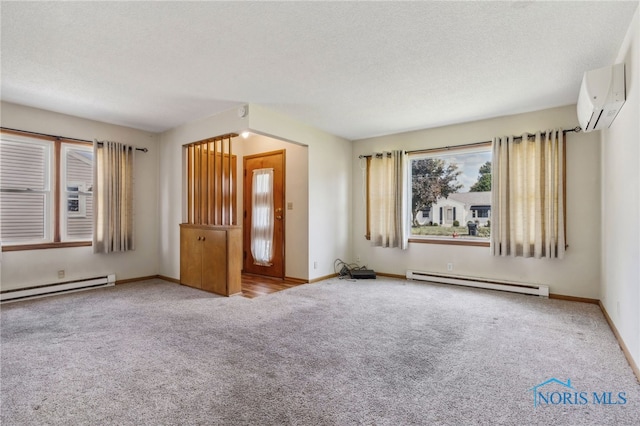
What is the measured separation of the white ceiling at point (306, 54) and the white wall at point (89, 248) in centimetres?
30

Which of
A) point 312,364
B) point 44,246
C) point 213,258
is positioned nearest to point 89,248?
point 44,246

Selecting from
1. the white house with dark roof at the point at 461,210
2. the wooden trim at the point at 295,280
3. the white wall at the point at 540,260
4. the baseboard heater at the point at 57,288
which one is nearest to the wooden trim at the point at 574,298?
the white wall at the point at 540,260

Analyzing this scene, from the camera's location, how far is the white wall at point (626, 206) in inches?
85.4

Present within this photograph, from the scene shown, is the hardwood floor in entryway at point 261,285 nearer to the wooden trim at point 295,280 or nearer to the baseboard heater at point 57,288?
the wooden trim at point 295,280

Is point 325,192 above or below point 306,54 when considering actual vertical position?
below

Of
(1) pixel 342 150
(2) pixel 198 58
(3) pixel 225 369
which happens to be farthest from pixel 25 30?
(1) pixel 342 150

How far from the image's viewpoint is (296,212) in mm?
5254

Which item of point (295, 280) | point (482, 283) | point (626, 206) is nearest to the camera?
point (626, 206)

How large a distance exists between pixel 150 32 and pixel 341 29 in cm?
148

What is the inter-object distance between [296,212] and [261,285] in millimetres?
1306

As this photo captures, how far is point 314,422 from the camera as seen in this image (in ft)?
5.39
